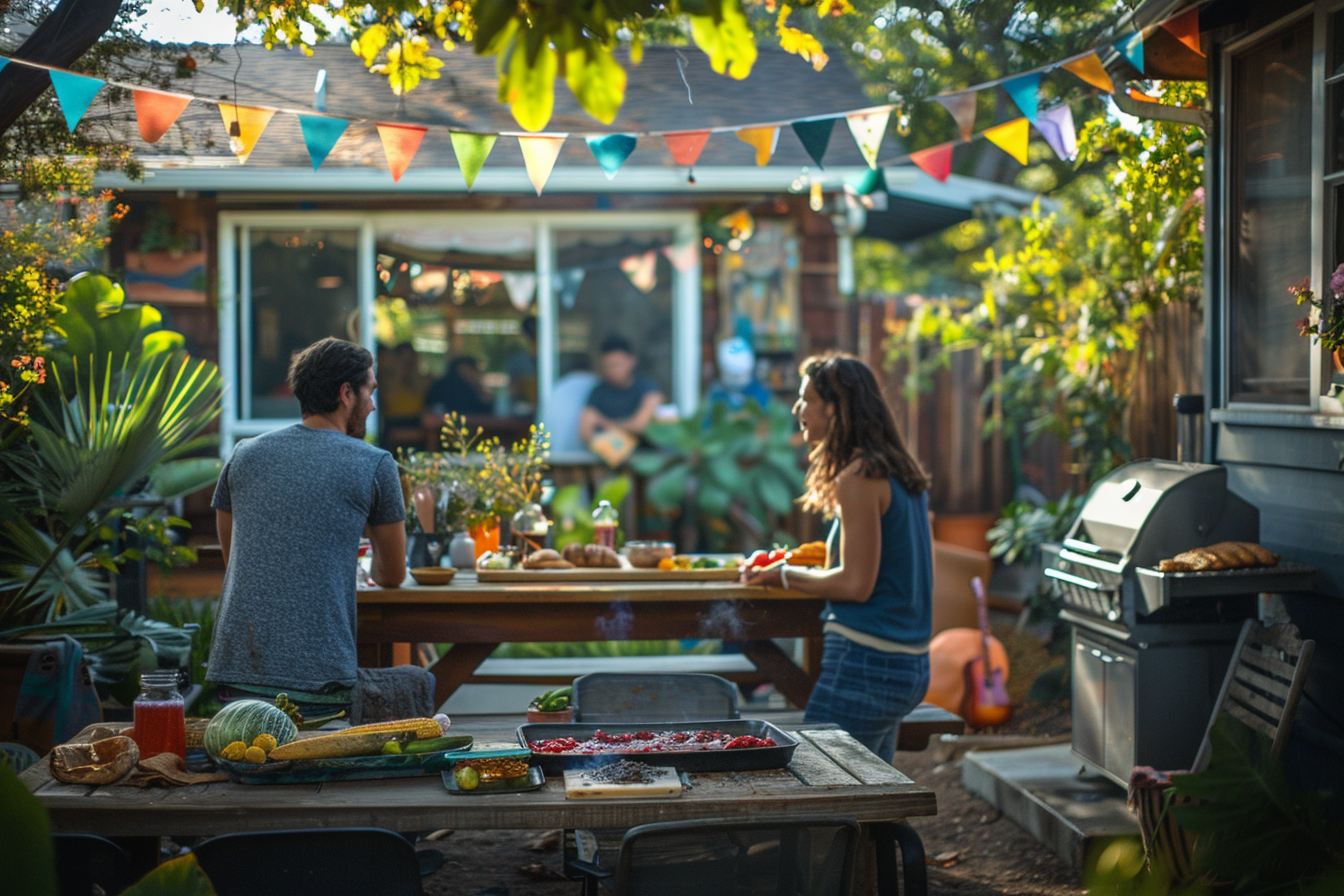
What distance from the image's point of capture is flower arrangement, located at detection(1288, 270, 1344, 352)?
10.9 feet


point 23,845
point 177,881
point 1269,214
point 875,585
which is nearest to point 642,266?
point 1269,214

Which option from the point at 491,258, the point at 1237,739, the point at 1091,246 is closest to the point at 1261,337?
the point at 1237,739

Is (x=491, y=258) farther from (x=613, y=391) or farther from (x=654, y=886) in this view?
(x=654, y=886)

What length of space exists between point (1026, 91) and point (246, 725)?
135 inches

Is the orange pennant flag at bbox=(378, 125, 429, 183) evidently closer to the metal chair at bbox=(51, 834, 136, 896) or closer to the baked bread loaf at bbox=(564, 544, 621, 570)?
the baked bread loaf at bbox=(564, 544, 621, 570)

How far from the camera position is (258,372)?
845 cm

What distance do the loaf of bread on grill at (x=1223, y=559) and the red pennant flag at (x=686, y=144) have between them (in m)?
2.48

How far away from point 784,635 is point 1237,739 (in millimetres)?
1896

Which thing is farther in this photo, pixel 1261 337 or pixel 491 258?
pixel 491 258

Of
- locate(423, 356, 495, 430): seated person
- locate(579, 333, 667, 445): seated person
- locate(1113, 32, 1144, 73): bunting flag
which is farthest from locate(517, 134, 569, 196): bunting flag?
locate(423, 356, 495, 430): seated person

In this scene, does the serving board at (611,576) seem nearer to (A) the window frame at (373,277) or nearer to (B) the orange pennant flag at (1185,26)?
(B) the orange pennant flag at (1185,26)

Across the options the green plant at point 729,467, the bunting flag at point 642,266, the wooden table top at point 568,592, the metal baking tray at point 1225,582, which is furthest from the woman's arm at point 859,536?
the bunting flag at point 642,266

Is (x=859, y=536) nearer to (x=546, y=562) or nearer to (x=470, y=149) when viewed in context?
(x=546, y=562)

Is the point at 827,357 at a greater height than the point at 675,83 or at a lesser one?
lesser
